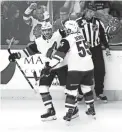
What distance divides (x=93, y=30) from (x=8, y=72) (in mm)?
1191

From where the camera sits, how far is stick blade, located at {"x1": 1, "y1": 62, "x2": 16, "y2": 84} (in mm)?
5020

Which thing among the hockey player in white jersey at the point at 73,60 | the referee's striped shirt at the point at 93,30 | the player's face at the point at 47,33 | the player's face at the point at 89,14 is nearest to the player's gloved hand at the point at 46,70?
the hockey player in white jersey at the point at 73,60

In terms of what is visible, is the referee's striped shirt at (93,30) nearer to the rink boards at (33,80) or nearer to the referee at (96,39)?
the referee at (96,39)

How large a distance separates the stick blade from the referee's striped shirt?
1.01 meters

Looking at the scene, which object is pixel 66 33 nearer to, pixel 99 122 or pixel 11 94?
pixel 99 122

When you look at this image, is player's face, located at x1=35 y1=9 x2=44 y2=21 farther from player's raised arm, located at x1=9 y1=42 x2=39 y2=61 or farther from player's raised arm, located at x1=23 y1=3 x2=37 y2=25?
player's raised arm, located at x1=9 y1=42 x2=39 y2=61

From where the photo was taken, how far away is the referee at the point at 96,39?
4590 mm

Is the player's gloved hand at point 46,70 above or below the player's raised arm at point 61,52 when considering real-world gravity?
below

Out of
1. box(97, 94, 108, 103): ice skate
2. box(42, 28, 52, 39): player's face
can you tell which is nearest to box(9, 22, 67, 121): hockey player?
box(42, 28, 52, 39): player's face

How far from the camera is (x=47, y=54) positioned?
13.2ft

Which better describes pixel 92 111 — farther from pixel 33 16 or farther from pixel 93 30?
pixel 33 16

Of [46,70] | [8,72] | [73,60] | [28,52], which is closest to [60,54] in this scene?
[73,60]

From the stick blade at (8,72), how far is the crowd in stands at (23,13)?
281 mm

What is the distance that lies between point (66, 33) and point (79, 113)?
0.94 m
